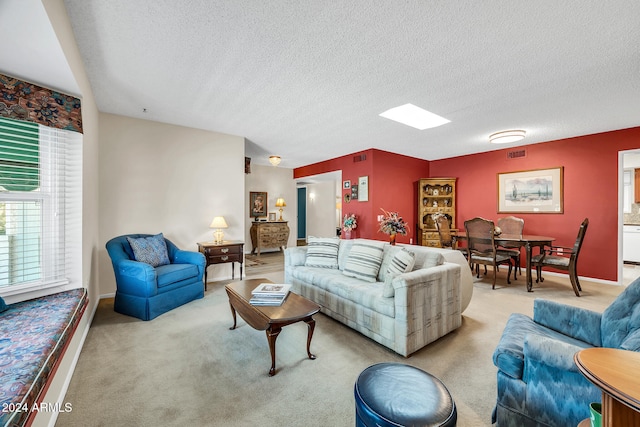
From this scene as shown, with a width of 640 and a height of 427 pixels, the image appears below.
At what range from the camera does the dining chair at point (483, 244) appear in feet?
13.6

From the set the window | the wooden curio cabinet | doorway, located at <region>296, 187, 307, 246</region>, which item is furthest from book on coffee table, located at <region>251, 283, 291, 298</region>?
doorway, located at <region>296, 187, 307, 246</region>

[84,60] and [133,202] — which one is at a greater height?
[84,60]

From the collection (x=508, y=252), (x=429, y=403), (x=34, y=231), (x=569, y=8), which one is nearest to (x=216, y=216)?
A: (x=34, y=231)

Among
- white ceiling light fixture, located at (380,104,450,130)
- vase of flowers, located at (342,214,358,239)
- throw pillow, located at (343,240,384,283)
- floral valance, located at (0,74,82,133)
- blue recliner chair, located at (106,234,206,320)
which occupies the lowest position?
blue recliner chair, located at (106,234,206,320)

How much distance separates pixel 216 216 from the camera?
453 centimetres

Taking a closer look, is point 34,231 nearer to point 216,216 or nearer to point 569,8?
point 216,216

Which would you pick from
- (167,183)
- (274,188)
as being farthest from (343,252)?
(274,188)

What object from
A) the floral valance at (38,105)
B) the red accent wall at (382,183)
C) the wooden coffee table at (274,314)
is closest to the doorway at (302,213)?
the red accent wall at (382,183)

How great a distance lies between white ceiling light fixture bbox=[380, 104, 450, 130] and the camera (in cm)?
346

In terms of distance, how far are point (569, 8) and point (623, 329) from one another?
1971mm

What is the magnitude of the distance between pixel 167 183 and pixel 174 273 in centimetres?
162

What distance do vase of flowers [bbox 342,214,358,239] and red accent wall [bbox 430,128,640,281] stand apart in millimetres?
3112

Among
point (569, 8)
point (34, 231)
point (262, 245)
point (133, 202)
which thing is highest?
point (569, 8)

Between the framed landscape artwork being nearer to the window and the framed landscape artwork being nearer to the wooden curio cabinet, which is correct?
the wooden curio cabinet
